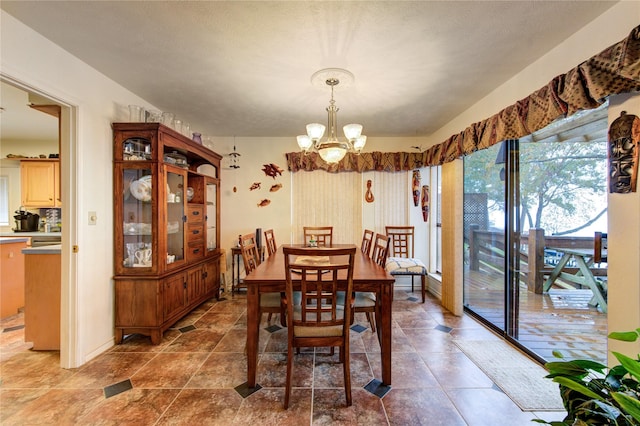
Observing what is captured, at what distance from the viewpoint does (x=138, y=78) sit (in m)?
2.32

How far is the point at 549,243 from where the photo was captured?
2.35 m

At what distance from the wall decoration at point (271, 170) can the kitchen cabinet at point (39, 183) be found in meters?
3.28

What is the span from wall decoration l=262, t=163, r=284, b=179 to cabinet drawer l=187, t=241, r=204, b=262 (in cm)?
149

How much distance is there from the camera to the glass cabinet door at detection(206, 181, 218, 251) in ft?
11.8

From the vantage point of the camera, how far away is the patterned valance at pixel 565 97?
127 centimetres

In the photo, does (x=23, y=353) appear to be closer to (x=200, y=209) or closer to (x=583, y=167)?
(x=200, y=209)

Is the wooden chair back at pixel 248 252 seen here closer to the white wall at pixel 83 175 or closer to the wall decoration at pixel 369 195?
the white wall at pixel 83 175

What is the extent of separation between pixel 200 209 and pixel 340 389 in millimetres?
2633

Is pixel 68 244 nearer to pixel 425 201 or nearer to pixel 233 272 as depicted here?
pixel 233 272

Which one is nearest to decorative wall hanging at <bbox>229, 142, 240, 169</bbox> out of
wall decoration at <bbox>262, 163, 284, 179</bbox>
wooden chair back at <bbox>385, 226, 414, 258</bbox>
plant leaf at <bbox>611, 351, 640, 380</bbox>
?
wall decoration at <bbox>262, 163, 284, 179</bbox>

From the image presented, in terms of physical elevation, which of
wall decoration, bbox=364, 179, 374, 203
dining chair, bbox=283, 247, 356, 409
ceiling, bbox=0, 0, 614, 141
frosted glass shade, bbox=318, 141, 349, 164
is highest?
ceiling, bbox=0, 0, 614, 141

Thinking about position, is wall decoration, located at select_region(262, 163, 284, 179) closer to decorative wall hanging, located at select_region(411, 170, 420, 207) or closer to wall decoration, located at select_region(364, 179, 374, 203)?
wall decoration, located at select_region(364, 179, 374, 203)

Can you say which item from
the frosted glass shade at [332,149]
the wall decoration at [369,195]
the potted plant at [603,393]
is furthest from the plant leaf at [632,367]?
the wall decoration at [369,195]

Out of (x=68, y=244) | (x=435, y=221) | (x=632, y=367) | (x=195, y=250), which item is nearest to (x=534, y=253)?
(x=435, y=221)
